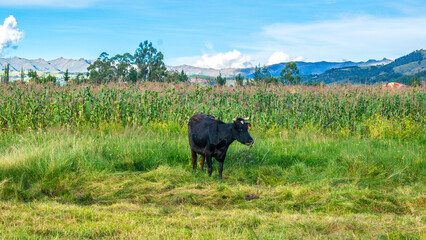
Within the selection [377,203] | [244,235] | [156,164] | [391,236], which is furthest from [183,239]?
[156,164]

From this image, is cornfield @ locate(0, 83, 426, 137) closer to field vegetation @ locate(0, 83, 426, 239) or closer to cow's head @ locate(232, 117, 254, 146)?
field vegetation @ locate(0, 83, 426, 239)

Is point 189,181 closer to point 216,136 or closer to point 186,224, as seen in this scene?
point 216,136

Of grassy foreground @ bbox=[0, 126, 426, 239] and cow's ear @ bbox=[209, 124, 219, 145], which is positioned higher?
cow's ear @ bbox=[209, 124, 219, 145]

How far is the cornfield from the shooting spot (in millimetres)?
14359

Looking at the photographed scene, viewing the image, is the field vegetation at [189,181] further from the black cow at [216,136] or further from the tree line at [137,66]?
the tree line at [137,66]

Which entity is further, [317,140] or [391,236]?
[317,140]

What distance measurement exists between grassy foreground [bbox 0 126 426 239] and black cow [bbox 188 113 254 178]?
23.4 inches

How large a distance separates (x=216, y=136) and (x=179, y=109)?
732 centimetres

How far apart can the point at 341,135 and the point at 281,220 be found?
903cm

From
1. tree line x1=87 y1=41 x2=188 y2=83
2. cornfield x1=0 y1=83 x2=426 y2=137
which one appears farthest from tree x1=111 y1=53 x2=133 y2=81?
cornfield x1=0 y1=83 x2=426 y2=137

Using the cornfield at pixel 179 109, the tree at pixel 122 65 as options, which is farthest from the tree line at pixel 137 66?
the cornfield at pixel 179 109

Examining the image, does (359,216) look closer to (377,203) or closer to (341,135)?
(377,203)

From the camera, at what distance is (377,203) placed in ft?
21.5

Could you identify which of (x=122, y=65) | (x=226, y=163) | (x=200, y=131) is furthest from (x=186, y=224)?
(x=122, y=65)
